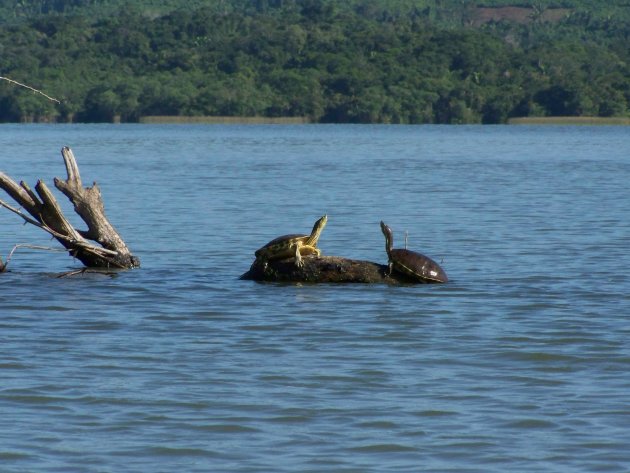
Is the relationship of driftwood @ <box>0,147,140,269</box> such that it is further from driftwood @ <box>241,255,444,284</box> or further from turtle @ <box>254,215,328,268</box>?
driftwood @ <box>241,255,444,284</box>

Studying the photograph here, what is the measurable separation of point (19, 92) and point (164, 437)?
12983 centimetres

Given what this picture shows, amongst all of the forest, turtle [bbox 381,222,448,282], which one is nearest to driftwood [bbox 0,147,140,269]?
turtle [bbox 381,222,448,282]

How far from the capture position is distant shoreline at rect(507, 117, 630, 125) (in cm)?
13662

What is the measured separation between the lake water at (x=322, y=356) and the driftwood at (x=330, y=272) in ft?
0.69

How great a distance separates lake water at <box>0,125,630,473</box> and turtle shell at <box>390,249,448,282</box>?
0.68 feet

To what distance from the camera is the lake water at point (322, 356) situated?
27.0 ft

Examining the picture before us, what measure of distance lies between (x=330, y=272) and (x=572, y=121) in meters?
125

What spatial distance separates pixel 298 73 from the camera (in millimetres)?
150625

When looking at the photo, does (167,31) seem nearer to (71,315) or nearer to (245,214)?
(245,214)

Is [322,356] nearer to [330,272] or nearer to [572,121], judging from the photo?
[330,272]

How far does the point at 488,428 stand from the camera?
28.4ft

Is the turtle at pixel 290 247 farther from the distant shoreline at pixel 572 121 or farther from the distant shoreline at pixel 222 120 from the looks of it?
the distant shoreline at pixel 222 120

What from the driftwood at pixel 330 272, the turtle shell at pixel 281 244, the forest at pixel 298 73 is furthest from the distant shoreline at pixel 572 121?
the turtle shell at pixel 281 244

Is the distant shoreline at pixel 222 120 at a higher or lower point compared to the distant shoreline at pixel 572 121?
lower
